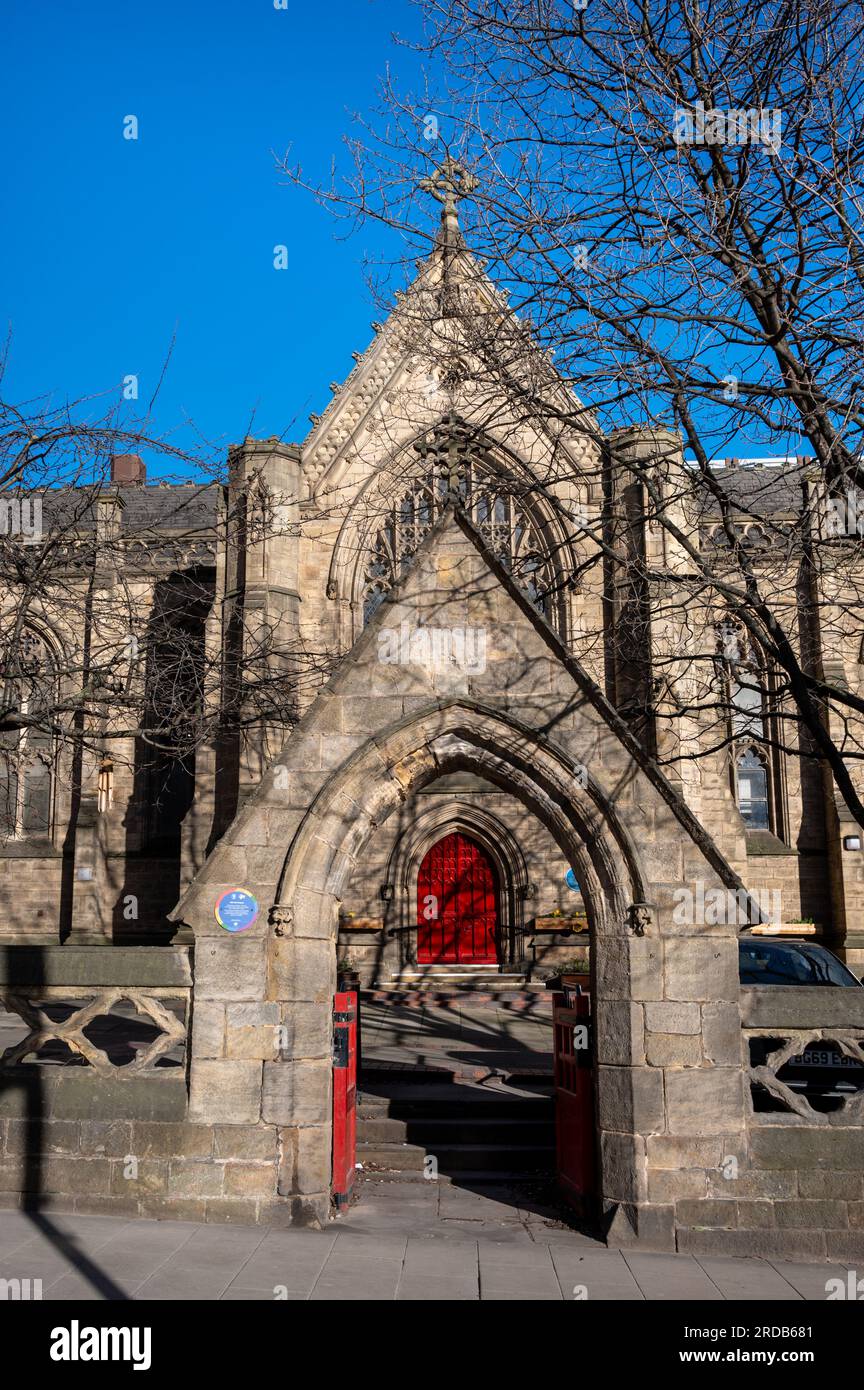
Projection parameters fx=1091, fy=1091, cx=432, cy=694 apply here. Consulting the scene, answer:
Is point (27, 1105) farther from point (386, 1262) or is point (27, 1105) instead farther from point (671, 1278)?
point (671, 1278)

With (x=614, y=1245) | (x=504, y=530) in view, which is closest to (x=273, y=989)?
(x=614, y=1245)

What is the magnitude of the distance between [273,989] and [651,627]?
12.0 metres

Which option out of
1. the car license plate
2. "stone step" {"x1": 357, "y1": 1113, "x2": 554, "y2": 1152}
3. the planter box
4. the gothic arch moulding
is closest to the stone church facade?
the car license plate

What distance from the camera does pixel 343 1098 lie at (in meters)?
7.87

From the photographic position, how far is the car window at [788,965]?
10.9 m

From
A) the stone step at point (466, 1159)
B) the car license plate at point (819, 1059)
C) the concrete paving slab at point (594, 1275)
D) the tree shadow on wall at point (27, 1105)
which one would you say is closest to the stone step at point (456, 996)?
the stone step at point (466, 1159)

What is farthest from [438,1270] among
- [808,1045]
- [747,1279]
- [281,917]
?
[808,1045]

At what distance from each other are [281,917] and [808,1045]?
13.7ft

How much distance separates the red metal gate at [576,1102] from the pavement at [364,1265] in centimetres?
36

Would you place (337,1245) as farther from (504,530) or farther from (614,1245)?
(504,530)

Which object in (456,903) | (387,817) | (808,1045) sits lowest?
(808,1045)

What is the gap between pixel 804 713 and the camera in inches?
352

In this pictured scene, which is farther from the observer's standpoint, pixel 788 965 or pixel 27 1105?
pixel 788 965
